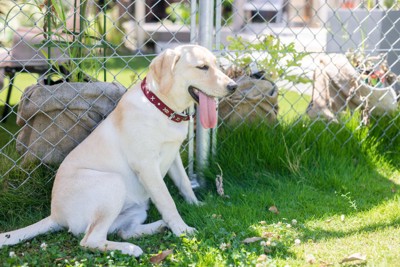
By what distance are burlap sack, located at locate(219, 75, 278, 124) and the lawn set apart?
79 millimetres

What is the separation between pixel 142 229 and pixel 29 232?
535mm

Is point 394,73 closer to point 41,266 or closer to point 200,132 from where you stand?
point 200,132

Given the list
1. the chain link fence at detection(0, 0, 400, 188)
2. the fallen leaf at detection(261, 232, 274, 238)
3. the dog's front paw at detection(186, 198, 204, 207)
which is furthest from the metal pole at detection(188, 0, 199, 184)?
the fallen leaf at detection(261, 232, 274, 238)

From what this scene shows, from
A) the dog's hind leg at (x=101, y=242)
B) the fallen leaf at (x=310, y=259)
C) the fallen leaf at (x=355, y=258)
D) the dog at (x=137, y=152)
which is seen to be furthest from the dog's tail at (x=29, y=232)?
the fallen leaf at (x=355, y=258)

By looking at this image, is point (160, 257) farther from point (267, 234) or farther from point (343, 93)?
point (343, 93)

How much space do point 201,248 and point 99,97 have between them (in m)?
1.05

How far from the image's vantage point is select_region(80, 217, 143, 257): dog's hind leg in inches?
112

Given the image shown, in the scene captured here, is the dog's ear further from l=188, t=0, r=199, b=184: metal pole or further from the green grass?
the green grass

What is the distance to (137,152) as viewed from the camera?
312 centimetres

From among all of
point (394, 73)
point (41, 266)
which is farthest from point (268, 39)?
point (41, 266)

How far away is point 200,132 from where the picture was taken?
3.66 metres

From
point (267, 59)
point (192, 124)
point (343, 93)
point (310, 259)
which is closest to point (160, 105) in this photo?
point (192, 124)

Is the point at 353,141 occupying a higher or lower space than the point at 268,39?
lower

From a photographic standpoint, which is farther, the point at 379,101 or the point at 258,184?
the point at 379,101
